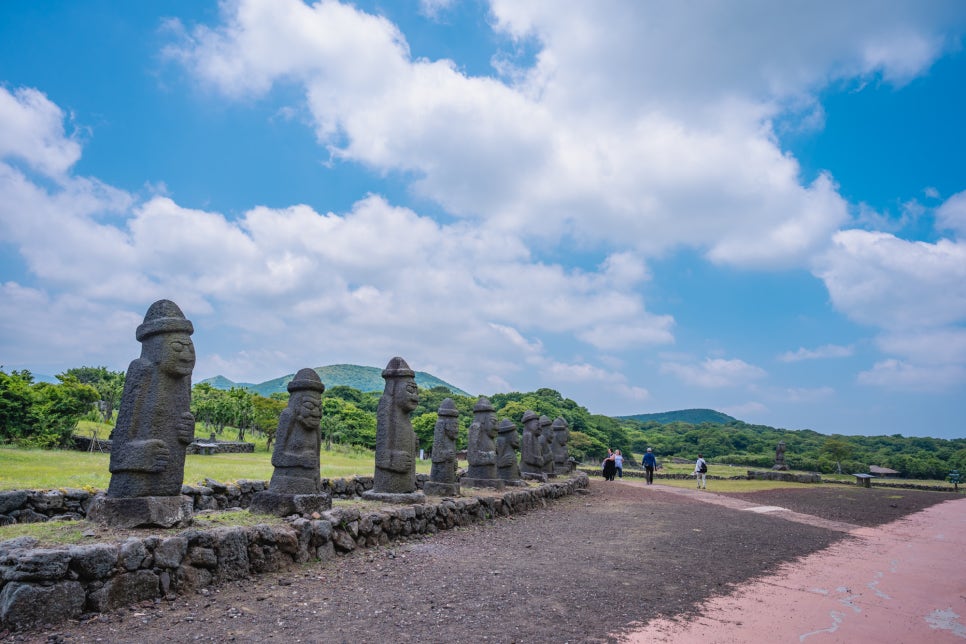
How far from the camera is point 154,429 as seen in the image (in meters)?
7.16

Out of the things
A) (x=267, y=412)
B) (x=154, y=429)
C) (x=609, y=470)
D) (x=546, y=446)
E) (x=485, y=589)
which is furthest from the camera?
(x=267, y=412)

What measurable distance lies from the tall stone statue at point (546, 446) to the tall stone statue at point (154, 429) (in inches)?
586

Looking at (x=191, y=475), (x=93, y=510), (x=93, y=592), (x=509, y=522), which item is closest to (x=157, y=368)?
(x=93, y=510)

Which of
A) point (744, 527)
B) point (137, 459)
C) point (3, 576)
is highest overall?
point (137, 459)

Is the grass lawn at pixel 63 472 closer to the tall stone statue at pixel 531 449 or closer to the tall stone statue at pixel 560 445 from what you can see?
the tall stone statue at pixel 531 449


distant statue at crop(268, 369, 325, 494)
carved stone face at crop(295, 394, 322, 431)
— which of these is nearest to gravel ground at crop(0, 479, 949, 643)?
distant statue at crop(268, 369, 325, 494)

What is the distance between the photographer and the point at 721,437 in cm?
6119

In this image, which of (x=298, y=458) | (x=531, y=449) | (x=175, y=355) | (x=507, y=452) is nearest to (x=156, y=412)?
(x=175, y=355)

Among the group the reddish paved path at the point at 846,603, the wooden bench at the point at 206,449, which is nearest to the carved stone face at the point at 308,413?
the reddish paved path at the point at 846,603

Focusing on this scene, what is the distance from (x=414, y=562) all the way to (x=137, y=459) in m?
3.97

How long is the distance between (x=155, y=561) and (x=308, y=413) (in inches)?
142

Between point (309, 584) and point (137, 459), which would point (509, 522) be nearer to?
point (309, 584)

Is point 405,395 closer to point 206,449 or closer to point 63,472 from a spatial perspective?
point 63,472

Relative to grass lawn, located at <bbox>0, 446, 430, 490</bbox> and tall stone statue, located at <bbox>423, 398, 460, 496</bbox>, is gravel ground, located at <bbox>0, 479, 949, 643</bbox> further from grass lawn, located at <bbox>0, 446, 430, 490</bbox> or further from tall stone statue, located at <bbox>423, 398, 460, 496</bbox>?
grass lawn, located at <bbox>0, 446, 430, 490</bbox>
